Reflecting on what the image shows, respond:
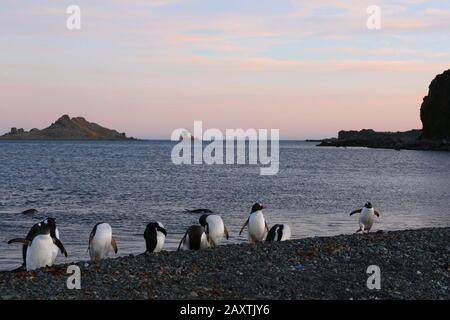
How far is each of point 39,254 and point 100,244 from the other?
7.90 feet

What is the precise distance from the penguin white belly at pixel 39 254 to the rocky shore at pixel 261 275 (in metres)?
1.80

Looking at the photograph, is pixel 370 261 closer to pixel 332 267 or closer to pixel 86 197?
pixel 332 267

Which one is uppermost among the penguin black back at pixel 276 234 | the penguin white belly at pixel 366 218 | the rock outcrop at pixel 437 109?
the rock outcrop at pixel 437 109

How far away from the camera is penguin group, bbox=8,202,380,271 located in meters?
15.1

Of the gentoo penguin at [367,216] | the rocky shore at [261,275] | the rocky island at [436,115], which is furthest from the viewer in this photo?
the rocky island at [436,115]

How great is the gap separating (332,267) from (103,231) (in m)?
6.86

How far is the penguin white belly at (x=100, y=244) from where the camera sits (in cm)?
1720

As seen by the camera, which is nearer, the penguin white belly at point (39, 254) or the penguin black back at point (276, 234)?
the penguin white belly at point (39, 254)

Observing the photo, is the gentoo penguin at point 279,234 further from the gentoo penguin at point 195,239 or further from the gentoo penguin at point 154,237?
the gentoo penguin at point 154,237

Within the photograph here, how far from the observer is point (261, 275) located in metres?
12.2

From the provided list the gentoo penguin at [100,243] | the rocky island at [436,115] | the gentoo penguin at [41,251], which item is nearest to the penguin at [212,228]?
the gentoo penguin at [100,243]
